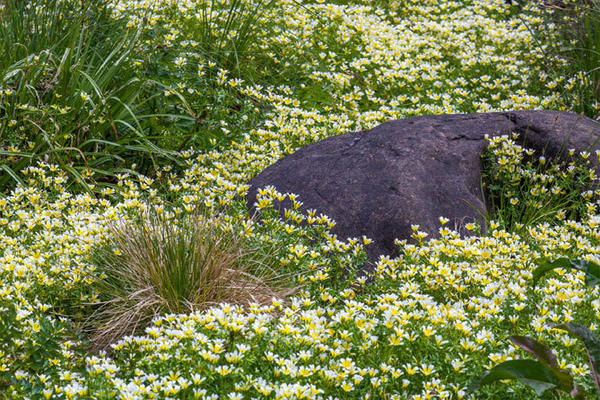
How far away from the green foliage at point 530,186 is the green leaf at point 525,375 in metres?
2.36

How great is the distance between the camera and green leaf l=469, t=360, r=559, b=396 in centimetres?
254

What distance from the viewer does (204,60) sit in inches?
257

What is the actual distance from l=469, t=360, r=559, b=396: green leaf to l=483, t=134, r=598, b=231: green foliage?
2.36 m

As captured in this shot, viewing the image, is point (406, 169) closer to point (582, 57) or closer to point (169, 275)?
point (169, 275)

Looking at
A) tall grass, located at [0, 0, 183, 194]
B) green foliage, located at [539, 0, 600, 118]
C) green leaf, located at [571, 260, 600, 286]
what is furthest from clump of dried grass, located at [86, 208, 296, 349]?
green foliage, located at [539, 0, 600, 118]

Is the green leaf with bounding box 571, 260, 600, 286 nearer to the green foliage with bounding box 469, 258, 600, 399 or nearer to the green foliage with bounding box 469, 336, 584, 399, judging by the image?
the green foliage with bounding box 469, 258, 600, 399

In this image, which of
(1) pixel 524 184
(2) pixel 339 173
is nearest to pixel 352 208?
(2) pixel 339 173

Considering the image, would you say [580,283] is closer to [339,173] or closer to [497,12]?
[339,173]

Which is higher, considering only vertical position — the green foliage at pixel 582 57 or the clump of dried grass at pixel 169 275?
the green foliage at pixel 582 57

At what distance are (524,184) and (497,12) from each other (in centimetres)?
521

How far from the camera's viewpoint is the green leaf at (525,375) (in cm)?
254

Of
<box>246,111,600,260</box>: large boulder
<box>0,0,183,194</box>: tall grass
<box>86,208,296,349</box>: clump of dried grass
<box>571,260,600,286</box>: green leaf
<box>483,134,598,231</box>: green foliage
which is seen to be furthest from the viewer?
<box>0,0,183,194</box>: tall grass

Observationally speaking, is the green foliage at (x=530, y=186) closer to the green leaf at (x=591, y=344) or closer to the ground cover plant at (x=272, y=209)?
the ground cover plant at (x=272, y=209)

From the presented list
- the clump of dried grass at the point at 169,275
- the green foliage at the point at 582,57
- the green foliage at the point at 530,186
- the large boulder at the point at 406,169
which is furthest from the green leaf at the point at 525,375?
the green foliage at the point at 582,57
